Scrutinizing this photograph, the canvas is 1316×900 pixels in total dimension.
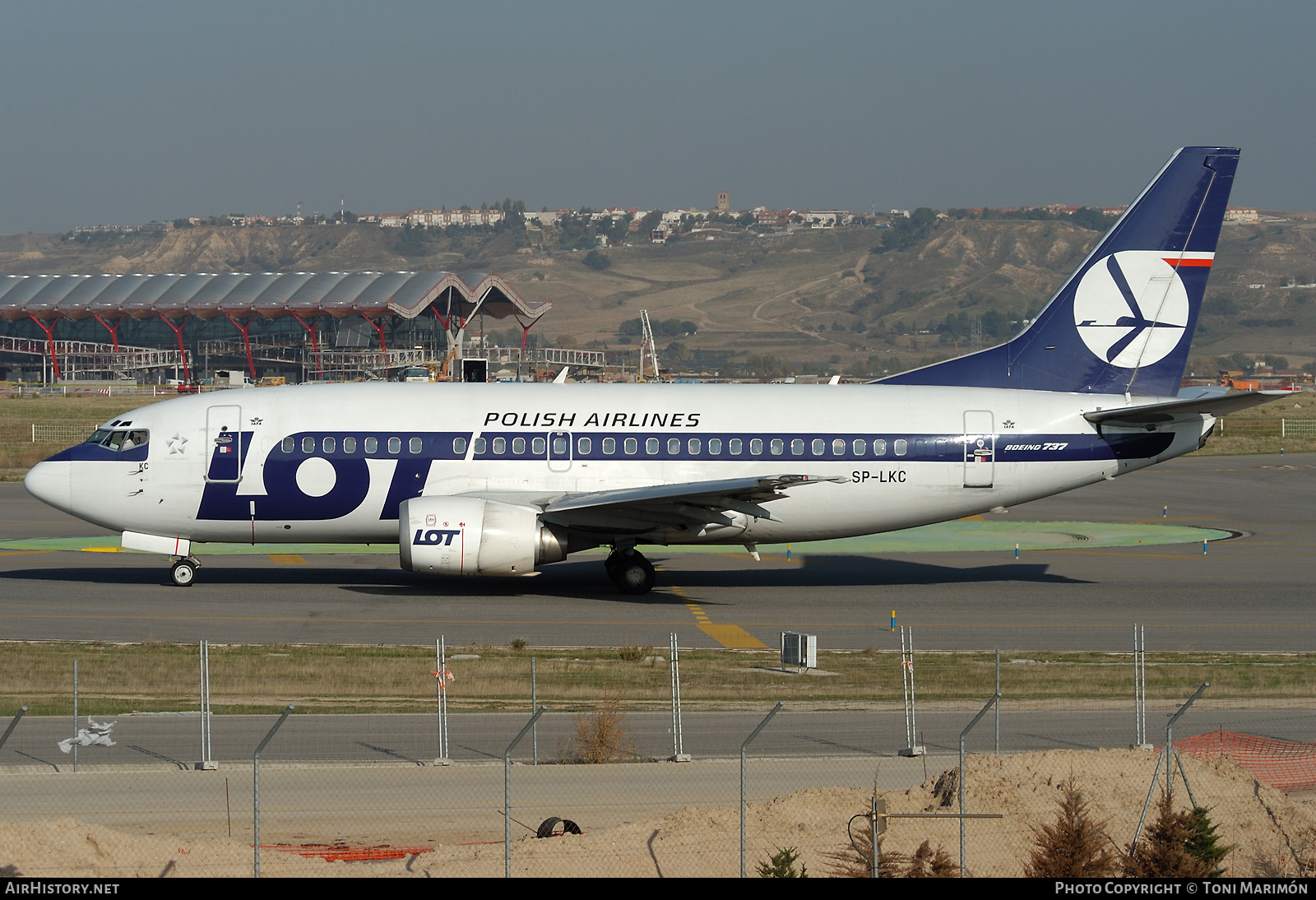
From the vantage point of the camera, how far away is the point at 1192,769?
52.3 feet

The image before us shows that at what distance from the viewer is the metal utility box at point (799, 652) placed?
22.6 m

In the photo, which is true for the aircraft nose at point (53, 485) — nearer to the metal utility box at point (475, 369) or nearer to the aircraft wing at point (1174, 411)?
the metal utility box at point (475, 369)

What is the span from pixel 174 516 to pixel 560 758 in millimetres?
17106

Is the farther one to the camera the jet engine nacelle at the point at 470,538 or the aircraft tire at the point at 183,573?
the aircraft tire at the point at 183,573

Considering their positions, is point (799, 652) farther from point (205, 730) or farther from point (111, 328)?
point (111, 328)

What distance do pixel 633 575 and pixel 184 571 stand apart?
10807 mm

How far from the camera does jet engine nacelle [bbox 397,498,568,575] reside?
28.8 meters

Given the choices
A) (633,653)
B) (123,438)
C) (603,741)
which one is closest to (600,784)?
(603,741)

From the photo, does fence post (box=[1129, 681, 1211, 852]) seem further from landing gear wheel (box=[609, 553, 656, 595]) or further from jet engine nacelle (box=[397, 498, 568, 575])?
landing gear wheel (box=[609, 553, 656, 595])

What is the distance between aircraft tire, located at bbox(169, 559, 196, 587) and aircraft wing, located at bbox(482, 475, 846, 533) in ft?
24.5

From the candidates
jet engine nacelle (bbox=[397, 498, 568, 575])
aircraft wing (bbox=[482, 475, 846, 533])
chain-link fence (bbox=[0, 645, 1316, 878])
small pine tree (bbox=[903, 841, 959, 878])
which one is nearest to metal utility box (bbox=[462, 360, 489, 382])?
aircraft wing (bbox=[482, 475, 846, 533])

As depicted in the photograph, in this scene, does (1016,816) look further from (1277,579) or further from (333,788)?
(1277,579)

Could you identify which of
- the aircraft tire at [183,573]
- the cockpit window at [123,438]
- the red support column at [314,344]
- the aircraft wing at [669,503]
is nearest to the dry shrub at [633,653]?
the aircraft wing at [669,503]

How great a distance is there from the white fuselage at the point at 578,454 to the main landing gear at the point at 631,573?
0.67 metres
